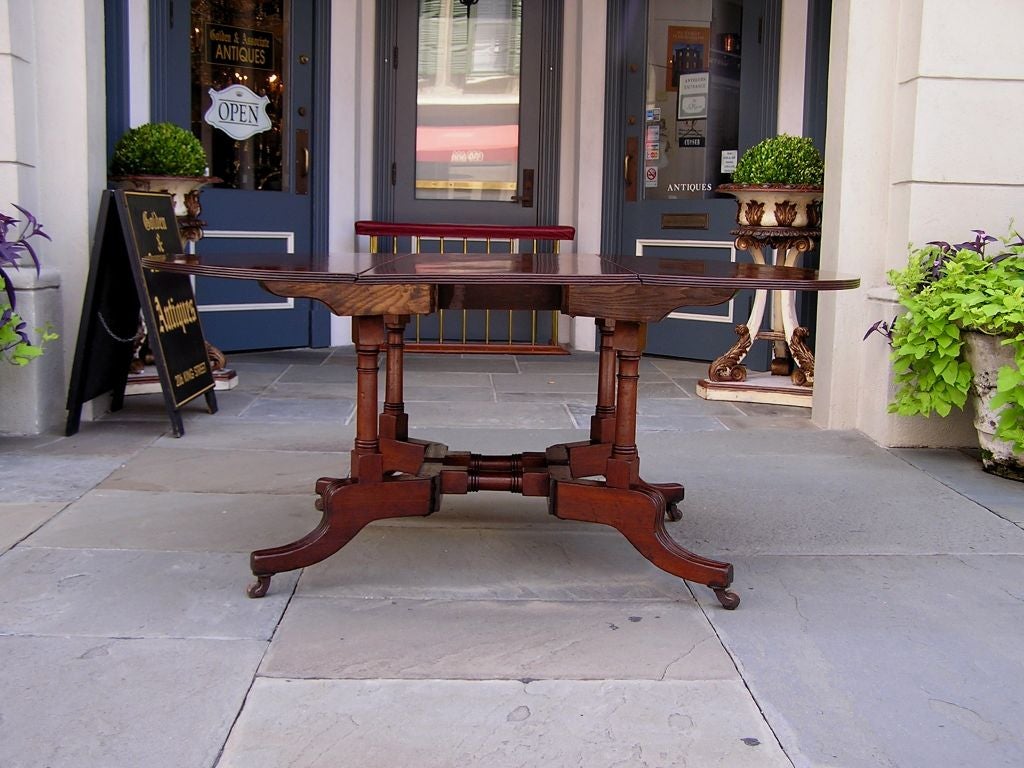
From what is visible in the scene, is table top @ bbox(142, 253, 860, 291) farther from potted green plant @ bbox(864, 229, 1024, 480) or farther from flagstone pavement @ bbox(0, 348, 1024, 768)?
potted green plant @ bbox(864, 229, 1024, 480)

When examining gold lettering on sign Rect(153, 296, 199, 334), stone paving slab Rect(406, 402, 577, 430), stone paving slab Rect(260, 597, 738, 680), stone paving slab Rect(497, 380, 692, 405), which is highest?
gold lettering on sign Rect(153, 296, 199, 334)

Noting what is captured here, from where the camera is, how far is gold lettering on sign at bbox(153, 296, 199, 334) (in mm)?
4402

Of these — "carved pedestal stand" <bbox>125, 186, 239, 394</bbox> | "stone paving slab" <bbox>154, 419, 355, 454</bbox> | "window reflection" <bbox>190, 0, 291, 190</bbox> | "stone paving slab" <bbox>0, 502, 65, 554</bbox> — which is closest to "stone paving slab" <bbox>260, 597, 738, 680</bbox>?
"stone paving slab" <bbox>0, 502, 65, 554</bbox>

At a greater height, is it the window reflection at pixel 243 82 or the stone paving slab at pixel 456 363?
the window reflection at pixel 243 82

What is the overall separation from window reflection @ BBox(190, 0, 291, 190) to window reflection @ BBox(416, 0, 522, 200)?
955mm

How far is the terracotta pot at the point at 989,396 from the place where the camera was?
393cm

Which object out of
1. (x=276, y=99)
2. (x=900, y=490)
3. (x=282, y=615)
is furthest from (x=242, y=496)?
(x=276, y=99)

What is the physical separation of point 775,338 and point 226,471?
10.0 ft

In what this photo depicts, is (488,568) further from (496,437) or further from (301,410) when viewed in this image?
(301,410)

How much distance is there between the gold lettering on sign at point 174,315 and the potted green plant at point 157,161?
2.10ft

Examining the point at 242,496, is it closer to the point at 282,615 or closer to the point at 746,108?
the point at 282,615

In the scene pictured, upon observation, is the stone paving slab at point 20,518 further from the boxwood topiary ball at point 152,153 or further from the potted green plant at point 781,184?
the potted green plant at point 781,184

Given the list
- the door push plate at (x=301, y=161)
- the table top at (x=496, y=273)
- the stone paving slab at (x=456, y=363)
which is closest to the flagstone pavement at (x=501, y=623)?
the table top at (x=496, y=273)

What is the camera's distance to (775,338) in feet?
19.1
